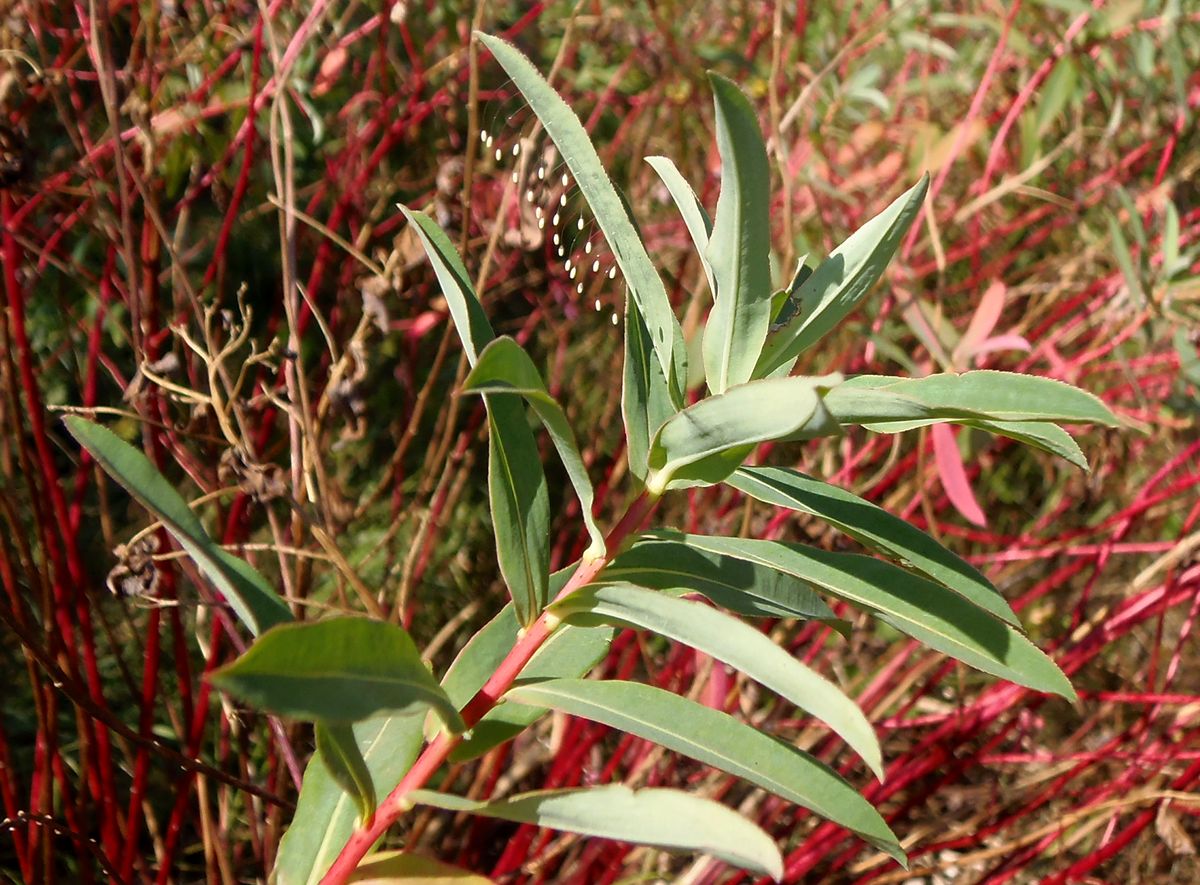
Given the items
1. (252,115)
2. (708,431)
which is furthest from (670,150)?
Result: (708,431)

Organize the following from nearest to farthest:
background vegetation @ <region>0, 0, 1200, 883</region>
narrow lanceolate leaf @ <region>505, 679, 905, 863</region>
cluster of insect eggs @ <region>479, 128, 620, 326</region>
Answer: narrow lanceolate leaf @ <region>505, 679, 905, 863</region>
cluster of insect eggs @ <region>479, 128, 620, 326</region>
background vegetation @ <region>0, 0, 1200, 883</region>

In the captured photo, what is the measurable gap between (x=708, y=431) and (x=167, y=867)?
0.67 metres

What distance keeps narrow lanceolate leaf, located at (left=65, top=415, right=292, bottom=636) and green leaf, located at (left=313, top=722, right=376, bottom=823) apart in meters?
0.06

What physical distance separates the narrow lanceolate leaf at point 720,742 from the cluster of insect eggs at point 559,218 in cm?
21

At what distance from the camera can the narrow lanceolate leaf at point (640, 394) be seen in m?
0.55

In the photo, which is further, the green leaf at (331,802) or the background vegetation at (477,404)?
the background vegetation at (477,404)

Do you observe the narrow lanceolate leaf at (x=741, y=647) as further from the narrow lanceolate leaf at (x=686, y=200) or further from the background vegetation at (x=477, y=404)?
the background vegetation at (x=477, y=404)

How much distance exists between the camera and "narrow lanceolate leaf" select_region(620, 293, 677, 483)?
548mm

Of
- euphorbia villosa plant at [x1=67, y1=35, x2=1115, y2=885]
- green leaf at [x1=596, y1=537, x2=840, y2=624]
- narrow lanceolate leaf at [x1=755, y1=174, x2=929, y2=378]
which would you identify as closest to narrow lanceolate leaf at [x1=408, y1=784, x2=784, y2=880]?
euphorbia villosa plant at [x1=67, y1=35, x2=1115, y2=885]

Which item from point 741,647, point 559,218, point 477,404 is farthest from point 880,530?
point 477,404

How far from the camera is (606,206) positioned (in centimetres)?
56

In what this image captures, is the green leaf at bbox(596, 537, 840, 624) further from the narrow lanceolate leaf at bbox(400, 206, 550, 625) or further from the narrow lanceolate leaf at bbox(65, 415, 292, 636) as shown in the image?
the narrow lanceolate leaf at bbox(65, 415, 292, 636)

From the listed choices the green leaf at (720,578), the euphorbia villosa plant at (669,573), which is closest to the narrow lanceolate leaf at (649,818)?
the euphorbia villosa plant at (669,573)

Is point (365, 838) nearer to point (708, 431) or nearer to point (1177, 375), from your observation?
point (708, 431)
